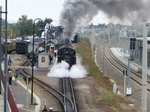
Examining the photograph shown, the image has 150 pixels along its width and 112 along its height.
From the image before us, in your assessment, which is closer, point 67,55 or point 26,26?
point 67,55

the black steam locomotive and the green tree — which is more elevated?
the green tree

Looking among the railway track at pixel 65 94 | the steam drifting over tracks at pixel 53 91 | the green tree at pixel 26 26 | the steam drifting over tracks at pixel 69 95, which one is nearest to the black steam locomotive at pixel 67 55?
the steam drifting over tracks at pixel 69 95

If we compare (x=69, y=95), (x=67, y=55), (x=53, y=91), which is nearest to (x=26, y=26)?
(x=67, y=55)

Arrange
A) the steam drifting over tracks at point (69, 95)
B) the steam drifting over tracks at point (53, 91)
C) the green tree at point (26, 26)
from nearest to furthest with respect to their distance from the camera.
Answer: the steam drifting over tracks at point (69, 95), the steam drifting over tracks at point (53, 91), the green tree at point (26, 26)

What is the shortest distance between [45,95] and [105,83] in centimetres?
1111

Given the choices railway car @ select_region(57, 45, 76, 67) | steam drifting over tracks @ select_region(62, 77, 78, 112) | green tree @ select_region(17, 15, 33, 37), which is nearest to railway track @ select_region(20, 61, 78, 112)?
steam drifting over tracks @ select_region(62, 77, 78, 112)

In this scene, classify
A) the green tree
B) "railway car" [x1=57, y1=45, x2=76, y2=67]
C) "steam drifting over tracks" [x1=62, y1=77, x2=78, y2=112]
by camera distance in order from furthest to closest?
the green tree → "railway car" [x1=57, y1=45, x2=76, y2=67] → "steam drifting over tracks" [x1=62, y1=77, x2=78, y2=112]

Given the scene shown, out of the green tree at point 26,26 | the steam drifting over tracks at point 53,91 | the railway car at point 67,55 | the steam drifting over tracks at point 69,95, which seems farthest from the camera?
the green tree at point 26,26

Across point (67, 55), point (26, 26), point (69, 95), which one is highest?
point (26, 26)

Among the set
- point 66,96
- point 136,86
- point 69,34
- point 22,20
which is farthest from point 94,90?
Result: point 22,20

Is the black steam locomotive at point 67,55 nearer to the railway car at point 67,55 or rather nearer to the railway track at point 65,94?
the railway car at point 67,55

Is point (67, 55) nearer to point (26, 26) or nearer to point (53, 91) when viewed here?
point (53, 91)

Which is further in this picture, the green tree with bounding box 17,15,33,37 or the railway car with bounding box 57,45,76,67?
the green tree with bounding box 17,15,33,37

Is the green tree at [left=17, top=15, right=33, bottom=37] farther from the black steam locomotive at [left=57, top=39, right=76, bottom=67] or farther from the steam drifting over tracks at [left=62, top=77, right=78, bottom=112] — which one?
the steam drifting over tracks at [left=62, top=77, right=78, bottom=112]
